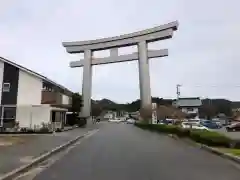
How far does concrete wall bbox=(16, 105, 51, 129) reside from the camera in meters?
38.6

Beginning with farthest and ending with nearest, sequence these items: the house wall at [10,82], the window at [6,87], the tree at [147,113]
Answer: the tree at [147,113] → the window at [6,87] → the house wall at [10,82]

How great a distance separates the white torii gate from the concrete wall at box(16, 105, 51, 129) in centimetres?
2296

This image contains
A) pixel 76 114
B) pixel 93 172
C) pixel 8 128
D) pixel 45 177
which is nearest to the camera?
pixel 45 177

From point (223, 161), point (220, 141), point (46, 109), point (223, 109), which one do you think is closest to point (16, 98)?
point (46, 109)

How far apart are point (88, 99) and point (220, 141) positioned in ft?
146

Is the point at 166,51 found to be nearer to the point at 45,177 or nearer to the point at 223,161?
the point at 223,161

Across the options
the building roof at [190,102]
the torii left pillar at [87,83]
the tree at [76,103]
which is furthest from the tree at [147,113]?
the building roof at [190,102]

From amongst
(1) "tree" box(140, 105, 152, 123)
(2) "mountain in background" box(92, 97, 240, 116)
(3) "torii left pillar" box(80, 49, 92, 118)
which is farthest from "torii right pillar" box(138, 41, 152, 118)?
(2) "mountain in background" box(92, 97, 240, 116)

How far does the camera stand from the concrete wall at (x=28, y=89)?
130 feet

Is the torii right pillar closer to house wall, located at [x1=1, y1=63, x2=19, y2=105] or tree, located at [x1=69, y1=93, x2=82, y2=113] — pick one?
tree, located at [x1=69, y1=93, x2=82, y2=113]

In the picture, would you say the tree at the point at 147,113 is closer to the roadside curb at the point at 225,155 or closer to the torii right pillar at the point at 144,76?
the torii right pillar at the point at 144,76

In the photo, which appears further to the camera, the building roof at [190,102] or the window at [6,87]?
the building roof at [190,102]

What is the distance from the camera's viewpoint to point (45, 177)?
422 inches

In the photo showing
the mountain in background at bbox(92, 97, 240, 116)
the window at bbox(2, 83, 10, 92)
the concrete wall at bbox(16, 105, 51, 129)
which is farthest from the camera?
the mountain in background at bbox(92, 97, 240, 116)
